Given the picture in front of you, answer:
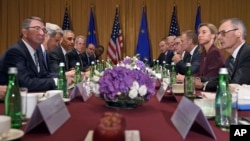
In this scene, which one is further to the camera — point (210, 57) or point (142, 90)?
point (210, 57)

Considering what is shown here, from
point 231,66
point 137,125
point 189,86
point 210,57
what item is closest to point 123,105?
point 137,125

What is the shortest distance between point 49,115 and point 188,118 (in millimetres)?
561

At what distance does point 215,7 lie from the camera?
902 centimetres

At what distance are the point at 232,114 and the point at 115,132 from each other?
2.40 feet

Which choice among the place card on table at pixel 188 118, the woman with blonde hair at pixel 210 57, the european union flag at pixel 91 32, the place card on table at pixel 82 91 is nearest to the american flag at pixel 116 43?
the european union flag at pixel 91 32

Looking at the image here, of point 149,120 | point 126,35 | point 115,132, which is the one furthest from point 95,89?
point 126,35

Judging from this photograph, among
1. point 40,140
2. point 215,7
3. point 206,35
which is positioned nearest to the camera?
point 40,140

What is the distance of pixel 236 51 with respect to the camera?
2.99 m

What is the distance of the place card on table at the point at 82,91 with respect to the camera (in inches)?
82.9

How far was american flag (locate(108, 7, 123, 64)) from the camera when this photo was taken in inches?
351

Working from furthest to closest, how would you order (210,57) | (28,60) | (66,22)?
(66,22)
(210,57)
(28,60)

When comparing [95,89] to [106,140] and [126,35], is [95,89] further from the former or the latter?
[126,35]

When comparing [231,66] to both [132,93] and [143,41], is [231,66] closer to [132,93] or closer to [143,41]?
[132,93]

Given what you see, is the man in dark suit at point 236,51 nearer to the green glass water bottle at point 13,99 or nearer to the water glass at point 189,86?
the water glass at point 189,86
